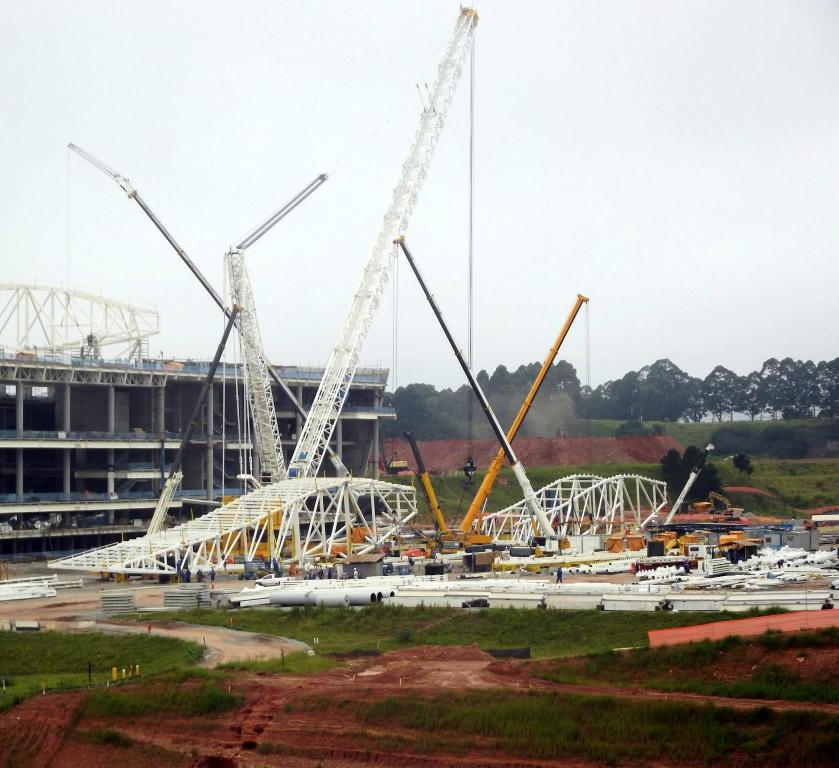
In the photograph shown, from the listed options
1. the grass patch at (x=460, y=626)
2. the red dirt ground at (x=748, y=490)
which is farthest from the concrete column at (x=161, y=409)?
the red dirt ground at (x=748, y=490)

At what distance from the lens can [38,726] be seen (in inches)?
1465

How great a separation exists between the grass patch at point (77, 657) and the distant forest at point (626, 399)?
4010 inches

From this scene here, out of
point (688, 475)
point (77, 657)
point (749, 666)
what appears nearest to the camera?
point (749, 666)

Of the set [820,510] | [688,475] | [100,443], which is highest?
[100,443]

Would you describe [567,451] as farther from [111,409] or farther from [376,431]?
[111,409]

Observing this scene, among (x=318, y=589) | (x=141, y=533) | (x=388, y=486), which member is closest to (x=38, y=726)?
(x=318, y=589)

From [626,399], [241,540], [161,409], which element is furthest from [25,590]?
[626,399]

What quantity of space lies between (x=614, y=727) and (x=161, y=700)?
47.5 ft

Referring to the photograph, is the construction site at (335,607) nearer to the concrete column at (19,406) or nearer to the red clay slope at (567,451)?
the concrete column at (19,406)

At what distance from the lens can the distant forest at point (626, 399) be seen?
531 feet

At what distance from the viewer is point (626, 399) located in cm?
18775

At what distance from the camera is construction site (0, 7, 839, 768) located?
33.0m

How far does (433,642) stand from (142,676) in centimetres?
1138

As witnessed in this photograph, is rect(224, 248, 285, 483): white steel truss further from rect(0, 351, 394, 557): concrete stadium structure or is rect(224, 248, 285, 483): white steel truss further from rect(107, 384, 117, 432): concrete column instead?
rect(107, 384, 117, 432): concrete column
